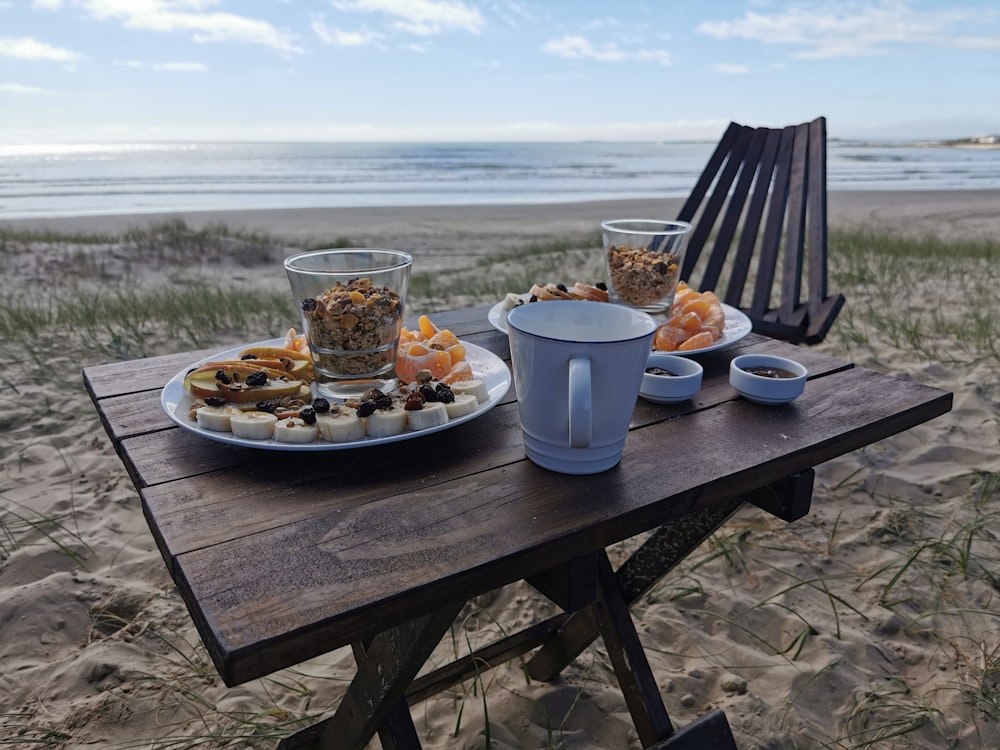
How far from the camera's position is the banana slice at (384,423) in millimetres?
1254

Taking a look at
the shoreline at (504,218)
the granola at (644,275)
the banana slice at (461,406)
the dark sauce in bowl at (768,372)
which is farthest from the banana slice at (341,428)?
the shoreline at (504,218)

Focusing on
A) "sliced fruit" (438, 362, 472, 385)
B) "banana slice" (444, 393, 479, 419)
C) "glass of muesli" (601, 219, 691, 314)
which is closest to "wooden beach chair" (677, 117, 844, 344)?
"glass of muesli" (601, 219, 691, 314)

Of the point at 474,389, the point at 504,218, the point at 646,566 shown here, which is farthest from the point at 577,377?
the point at 504,218

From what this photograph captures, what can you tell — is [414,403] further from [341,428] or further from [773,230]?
[773,230]

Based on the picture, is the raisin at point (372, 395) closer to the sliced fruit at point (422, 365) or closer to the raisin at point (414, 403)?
the raisin at point (414, 403)

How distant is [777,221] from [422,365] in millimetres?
2190

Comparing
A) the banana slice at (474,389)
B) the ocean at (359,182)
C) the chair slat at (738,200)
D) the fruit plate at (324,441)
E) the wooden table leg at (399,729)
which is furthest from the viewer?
the ocean at (359,182)

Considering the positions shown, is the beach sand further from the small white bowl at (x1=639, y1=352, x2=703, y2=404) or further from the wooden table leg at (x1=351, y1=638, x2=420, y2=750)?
the small white bowl at (x1=639, y1=352, x2=703, y2=404)

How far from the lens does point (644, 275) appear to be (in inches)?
74.7

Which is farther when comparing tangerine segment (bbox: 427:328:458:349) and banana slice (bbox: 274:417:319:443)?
tangerine segment (bbox: 427:328:458:349)

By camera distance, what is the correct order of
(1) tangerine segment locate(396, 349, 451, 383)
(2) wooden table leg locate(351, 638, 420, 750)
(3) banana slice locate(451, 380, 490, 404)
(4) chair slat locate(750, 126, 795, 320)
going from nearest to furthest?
(2) wooden table leg locate(351, 638, 420, 750) < (3) banana slice locate(451, 380, 490, 404) < (1) tangerine segment locate(396, 349, 451, 383) < (4) chair slat locate(750, 126, 795, 320)

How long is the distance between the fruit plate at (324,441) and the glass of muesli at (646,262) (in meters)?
0.48

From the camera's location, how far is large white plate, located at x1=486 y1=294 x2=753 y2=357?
1802 millimetres

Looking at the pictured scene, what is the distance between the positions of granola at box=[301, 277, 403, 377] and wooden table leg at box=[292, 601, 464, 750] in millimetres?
528
